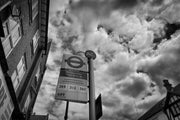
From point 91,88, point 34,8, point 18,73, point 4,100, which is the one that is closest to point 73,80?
point 91,88

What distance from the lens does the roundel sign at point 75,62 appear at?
535cm

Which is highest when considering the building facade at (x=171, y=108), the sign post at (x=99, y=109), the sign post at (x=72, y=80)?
the building facade at (x=171, y=108)

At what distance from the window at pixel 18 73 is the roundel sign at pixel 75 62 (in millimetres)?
7831

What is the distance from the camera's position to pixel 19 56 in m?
11.6

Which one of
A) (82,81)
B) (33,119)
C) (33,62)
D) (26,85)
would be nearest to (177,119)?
(82,81)

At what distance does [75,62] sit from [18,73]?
8.82 m

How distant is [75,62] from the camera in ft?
18.0

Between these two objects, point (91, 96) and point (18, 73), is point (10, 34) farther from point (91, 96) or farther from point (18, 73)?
point (91, 96)

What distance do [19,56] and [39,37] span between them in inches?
245

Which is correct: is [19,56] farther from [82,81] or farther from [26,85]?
[82,81]

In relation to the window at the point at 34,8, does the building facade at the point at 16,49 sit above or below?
below

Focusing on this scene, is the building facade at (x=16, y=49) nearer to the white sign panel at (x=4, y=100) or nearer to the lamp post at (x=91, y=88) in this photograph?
the white sign panel at (x=4, y=100)

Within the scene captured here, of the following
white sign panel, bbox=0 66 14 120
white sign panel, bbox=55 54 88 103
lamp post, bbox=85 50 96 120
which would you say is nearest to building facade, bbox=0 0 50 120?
white sign panel, bbox=0 66 14 120

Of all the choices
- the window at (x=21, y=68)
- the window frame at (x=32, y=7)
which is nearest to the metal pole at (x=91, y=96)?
the window at (x=21, y=68)
